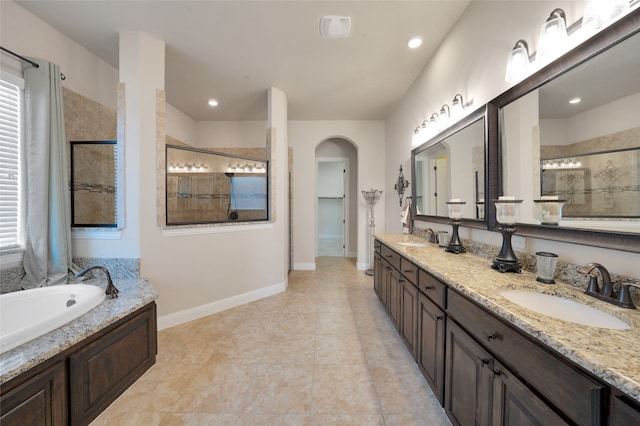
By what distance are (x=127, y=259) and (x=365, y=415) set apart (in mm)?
2415

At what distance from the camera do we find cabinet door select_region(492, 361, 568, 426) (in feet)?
2.38

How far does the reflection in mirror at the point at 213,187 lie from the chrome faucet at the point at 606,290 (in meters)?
3.01

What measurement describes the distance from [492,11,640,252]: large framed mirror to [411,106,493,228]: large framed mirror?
328mm

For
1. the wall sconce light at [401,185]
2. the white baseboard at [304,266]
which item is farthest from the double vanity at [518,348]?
the white baseboard at [304,266]

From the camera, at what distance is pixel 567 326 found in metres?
0.75

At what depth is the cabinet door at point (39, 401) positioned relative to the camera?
0.98m

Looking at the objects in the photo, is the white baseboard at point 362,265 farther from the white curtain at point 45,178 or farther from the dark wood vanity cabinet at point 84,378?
the white curtain at point 45,178

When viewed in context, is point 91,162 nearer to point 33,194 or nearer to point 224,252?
point 33,194

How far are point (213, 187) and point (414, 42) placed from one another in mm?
2802

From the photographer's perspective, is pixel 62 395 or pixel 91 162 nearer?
pixel 62 395

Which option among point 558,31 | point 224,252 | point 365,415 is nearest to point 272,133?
point 224,252

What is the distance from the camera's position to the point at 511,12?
59.5 inches

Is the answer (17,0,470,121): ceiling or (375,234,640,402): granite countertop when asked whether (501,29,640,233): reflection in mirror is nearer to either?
(375,234,640,402): granite countertop

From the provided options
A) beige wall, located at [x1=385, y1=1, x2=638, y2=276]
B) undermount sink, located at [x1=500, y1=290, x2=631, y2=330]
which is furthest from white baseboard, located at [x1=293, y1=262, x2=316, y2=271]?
undermount sink, located at [x1=500, y1=290, x2=631, y2=330]
